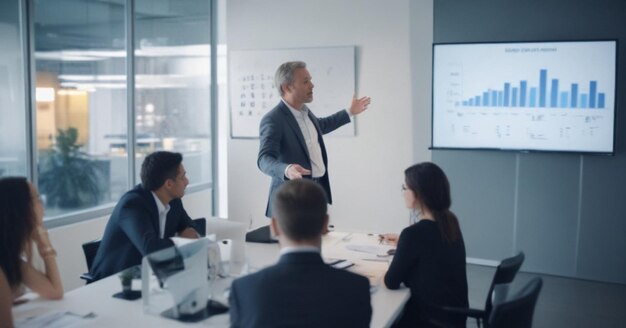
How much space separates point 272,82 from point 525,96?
2569 mm

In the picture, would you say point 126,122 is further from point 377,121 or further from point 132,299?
point 132,299

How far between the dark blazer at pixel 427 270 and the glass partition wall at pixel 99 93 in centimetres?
317

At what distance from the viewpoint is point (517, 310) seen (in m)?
1.97

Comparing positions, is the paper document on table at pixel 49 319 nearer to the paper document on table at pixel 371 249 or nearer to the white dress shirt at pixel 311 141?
the paper document on table at pixel 371 249

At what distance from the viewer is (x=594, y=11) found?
4.95m

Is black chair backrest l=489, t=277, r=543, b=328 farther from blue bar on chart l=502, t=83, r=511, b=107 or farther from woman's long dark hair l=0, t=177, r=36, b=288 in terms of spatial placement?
blue bar on chart l=502, t=83, r=511, b=107

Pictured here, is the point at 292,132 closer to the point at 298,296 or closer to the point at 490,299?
the point at 490,299

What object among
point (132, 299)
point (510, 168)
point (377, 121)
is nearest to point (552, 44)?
point (510, 168)

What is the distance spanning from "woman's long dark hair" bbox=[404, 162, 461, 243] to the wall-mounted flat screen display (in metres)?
2.87

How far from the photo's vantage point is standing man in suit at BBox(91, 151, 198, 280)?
2773 millimetres

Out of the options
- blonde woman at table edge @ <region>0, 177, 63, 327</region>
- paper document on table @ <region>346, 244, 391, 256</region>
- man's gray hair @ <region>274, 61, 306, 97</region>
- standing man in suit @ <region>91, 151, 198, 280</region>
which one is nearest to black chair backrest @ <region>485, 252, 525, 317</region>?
paper document on table @ <region>346, 244, 391, 256</region>

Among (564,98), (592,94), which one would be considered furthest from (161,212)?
(592,94)

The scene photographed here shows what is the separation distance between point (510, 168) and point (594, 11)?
151 centimetres

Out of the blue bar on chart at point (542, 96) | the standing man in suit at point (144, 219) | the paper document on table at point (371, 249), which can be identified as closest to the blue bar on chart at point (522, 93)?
the blue bar on chart at point (542, 96)
